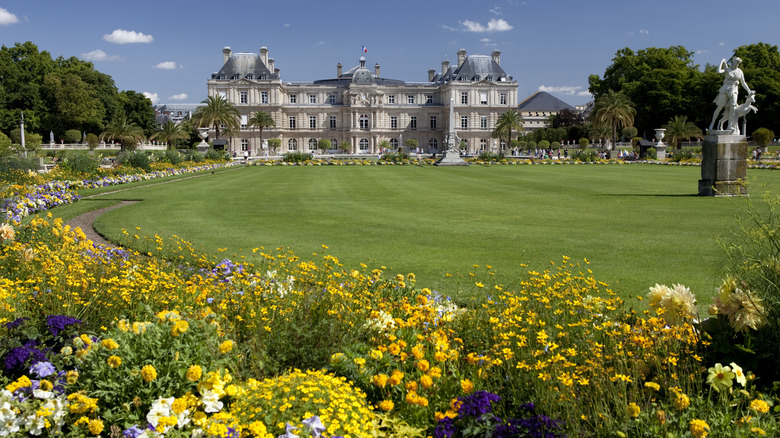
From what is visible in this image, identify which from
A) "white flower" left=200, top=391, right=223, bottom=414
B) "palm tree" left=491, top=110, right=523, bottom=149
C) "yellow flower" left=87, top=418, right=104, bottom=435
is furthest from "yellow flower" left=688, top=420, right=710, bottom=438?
"palm tree" left=491, top=110, right=523, bottom=149

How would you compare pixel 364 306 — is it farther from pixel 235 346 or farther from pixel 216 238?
pixel 216 238

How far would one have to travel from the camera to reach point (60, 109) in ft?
224

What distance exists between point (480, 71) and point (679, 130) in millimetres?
42997

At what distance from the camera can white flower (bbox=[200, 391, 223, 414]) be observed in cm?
334

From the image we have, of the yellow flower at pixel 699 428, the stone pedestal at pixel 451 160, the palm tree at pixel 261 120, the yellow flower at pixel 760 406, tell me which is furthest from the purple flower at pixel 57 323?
the palm tree at pixel 261 120

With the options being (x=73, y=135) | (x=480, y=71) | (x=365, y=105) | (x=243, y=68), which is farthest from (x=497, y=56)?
(x=73, y=135)

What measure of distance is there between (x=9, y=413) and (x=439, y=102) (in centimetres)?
10109

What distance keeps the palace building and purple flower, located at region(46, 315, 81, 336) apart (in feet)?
299

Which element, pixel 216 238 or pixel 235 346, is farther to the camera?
pixel 216 238

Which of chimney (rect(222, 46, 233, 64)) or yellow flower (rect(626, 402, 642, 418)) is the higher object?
chimney (rect(222, 46, 233, 64))

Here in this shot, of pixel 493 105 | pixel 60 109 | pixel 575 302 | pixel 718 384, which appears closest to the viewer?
pixel 718 384

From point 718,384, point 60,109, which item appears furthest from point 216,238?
point 60,109

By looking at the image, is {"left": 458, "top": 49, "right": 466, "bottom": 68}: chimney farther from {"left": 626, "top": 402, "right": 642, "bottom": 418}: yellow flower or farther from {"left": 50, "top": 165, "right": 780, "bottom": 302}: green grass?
{"left": 626, "top": 402, "right": 642, "bottom": 418}: yellow flower

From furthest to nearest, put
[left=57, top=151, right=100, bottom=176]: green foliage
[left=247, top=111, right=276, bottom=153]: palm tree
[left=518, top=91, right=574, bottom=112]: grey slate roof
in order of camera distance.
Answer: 1. [left=518, top=91, right=574, bottom=112]: grey slate roof
2. [left=247, top=111, right=276, bottom=153]: palm tree
3. [left=57, top=151, right=100, bottom=176]: green foliage
